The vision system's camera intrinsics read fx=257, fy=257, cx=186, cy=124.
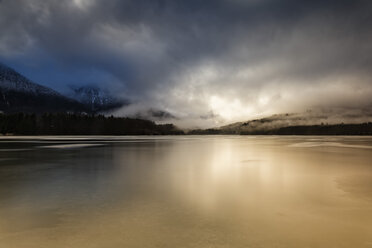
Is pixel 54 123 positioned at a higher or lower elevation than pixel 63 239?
higher

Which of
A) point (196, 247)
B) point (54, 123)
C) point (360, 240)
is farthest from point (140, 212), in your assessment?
point (54, 123)

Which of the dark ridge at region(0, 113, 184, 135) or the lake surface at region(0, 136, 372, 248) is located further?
the dark ridge at region(0, 113, 184, 135)

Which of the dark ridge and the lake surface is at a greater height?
the dark ridge

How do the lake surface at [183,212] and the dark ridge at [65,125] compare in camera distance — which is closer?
the lake surface at [183,212]

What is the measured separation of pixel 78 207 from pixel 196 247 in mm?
4328

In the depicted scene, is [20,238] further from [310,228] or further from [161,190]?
[310,228]

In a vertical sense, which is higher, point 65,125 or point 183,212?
point 65,125

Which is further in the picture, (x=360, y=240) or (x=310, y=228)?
(x=310, y=228)

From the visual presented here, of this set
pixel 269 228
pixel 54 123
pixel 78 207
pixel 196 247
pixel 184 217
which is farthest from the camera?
pixel 54 123

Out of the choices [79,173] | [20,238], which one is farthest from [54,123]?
[20,238]

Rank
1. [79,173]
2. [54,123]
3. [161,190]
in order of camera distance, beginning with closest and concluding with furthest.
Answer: [161,190] < [79,173] < [54,123]

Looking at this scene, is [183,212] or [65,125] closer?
[183,212]

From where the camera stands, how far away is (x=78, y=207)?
761 centimetres

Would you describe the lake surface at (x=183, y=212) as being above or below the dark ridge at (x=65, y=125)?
below
